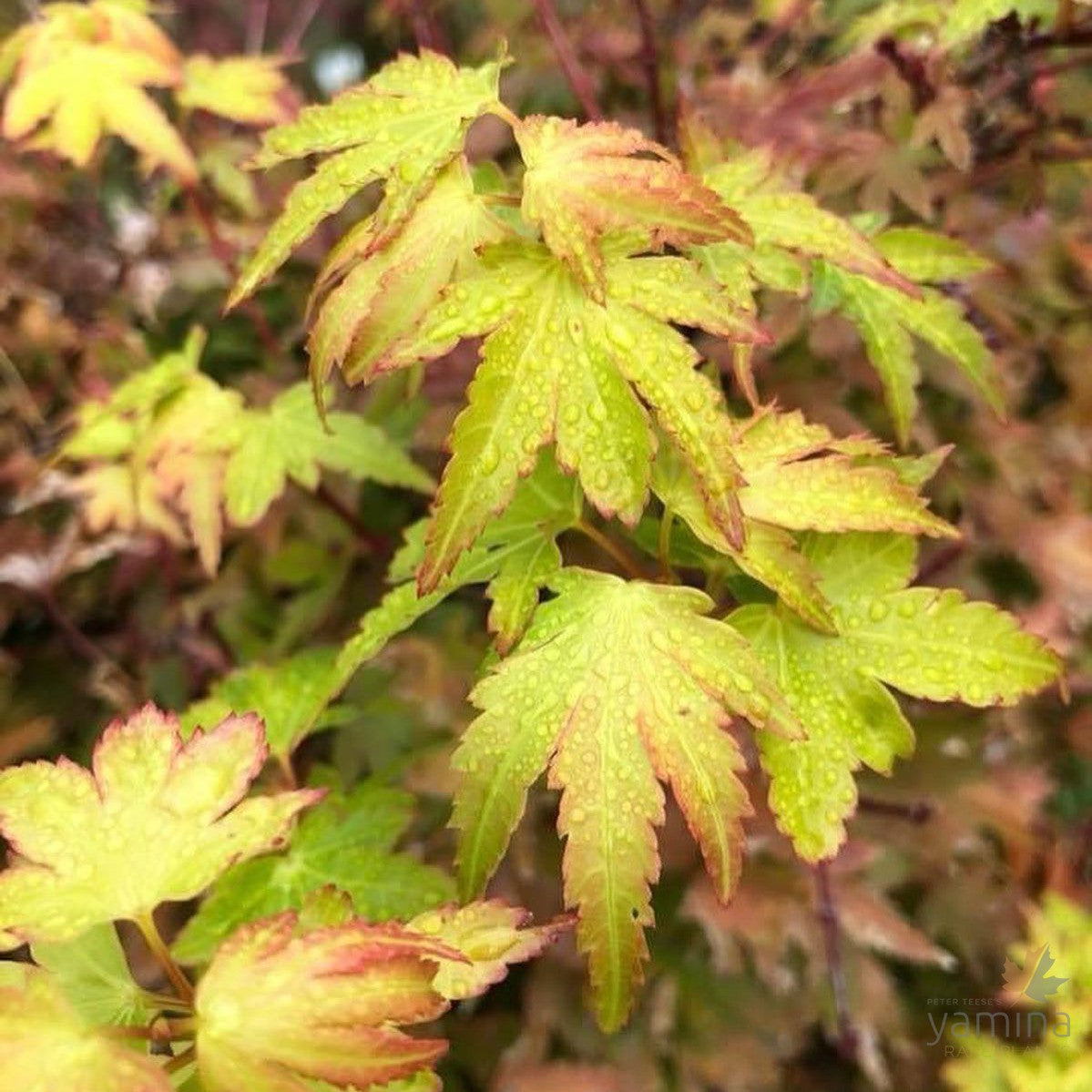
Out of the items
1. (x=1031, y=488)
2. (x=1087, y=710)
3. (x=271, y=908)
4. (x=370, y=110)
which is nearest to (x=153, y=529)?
(x=271, y=908)

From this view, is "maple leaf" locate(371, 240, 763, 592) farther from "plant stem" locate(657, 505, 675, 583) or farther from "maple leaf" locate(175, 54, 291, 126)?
"maple leaf" locate(175, 54, 291, 126)

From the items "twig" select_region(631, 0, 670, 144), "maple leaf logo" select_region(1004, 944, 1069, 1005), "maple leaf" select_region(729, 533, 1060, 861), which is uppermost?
"twig" select_region(631, 0, 670, 144)

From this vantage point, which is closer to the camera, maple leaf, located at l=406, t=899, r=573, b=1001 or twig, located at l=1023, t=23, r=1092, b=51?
maple leaf, located at l=406, t=899, r=573, b=1001

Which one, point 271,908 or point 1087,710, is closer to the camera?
point 271,908

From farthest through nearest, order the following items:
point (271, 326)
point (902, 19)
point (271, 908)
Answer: point (271, 326), point (902, 19), point (271, 908)

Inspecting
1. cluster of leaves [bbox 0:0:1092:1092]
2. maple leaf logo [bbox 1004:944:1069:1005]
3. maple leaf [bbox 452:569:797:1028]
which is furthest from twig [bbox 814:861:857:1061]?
maple leaf [bbox 452:569:797:1028]

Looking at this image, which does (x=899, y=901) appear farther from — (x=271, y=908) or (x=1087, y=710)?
(x=271, y=908)

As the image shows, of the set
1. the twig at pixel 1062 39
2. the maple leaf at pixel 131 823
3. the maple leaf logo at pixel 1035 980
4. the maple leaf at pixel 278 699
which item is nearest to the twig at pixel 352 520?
the maple leaf at pixel 278 699
